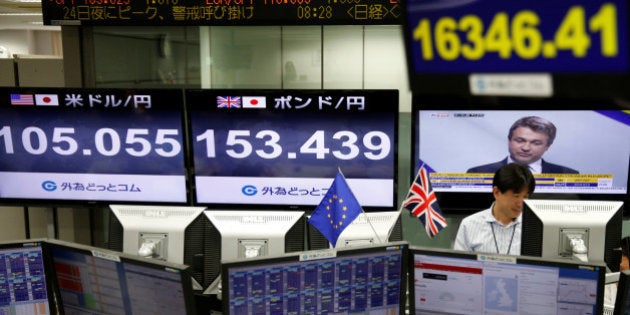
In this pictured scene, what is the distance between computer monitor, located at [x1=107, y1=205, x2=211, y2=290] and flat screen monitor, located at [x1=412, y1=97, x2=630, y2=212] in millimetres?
1882

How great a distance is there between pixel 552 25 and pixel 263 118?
265 cm

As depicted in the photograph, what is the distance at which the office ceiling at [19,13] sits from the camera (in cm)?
944

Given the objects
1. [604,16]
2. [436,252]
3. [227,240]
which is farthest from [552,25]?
[227,240]

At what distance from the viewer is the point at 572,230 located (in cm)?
237

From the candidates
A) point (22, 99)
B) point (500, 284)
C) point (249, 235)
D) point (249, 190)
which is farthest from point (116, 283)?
point (22, 99)

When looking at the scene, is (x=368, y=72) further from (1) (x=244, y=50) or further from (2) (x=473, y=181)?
(2) (x=473, y=181)

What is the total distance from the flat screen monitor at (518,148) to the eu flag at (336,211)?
1728 mm

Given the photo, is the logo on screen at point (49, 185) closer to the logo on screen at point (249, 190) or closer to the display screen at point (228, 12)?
the display screen at point (228, 12)

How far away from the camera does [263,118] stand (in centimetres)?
361

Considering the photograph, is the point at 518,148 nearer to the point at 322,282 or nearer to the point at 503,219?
the point at 503,219

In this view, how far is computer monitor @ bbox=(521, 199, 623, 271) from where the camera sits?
2.37 metres

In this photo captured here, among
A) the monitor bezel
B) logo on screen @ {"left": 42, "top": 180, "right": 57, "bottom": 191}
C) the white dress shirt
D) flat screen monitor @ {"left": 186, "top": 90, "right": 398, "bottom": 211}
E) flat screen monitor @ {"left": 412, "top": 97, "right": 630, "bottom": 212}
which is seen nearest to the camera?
the monitor bezel

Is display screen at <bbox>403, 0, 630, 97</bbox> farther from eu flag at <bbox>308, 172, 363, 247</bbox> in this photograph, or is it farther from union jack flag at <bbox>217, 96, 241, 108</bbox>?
union jack flag at <bbox>217, 96, 241, 108</bbox>

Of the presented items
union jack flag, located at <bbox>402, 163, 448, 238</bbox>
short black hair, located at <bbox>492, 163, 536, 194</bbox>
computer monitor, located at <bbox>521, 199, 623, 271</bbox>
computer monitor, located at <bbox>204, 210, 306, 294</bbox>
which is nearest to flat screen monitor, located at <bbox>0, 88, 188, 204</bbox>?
computer monitor, located at <bbox>204, 210, 306, 294</bbox>
